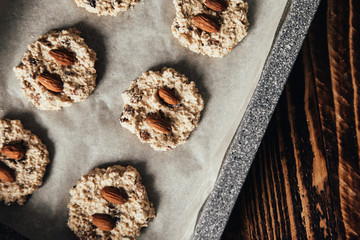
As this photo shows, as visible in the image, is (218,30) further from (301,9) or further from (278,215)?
(278,215)

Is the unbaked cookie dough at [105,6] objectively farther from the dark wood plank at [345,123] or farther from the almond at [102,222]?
the dark wood plank at [345,123]

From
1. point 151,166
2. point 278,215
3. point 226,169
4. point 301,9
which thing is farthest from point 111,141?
point 301,9

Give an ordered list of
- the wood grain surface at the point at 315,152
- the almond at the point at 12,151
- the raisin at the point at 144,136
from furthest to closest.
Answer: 1. the wood grain surface at the point at 315,152
2. the raisin at the point at 144,136
3. the almond at the point at 12,151

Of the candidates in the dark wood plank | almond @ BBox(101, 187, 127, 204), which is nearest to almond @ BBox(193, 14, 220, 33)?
the dark wood plank

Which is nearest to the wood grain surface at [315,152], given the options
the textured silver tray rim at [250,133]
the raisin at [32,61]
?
the textured silver tray rim at [250,133]

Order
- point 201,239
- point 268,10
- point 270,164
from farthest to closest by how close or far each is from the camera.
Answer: point 270,164 < point 268,10 < point 201,239

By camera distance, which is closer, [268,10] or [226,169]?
[226,169]
